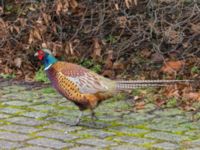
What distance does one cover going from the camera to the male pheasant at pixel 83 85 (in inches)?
258

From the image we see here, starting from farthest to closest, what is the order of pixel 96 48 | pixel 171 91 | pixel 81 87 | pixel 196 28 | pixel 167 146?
pixel 96 48
pixel 196 28
pixel 171 91
pixel 81 87
pixel 167 146

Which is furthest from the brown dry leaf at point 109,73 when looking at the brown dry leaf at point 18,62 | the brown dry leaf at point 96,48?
the brown dry leaf at point 18,62

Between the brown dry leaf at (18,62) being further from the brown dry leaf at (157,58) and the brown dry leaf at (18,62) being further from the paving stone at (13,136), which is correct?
the paving stone at (13,136)

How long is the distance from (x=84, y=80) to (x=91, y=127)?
1.55 feet

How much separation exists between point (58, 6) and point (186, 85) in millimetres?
1933

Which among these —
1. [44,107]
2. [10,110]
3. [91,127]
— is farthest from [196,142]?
[10,110]

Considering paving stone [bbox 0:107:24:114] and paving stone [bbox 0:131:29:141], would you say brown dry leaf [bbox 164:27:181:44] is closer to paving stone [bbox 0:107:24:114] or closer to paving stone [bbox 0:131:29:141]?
paving stone [bbox 0:107:24:114]

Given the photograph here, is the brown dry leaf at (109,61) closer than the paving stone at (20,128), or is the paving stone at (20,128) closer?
the paving stone at (20,128)

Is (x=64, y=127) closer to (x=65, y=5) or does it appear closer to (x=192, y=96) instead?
(x=192, y=96)

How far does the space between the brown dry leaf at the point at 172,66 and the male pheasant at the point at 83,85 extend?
168 cm

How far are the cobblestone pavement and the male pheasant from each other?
0.93 feet

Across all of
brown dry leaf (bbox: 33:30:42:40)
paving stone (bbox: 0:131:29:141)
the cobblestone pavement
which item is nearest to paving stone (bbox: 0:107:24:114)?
the cobblestone pavement

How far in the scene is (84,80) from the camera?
21.7 ft

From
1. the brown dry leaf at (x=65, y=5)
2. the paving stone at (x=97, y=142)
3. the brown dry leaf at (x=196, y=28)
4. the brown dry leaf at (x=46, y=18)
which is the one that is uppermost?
the brown dry leaf at (x=65, y=5)
